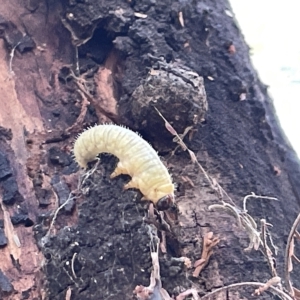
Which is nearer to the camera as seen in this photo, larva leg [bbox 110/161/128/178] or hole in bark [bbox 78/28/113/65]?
larva leg [bbox 110/161/128/178]

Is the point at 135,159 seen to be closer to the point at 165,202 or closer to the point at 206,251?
the point at 165,202

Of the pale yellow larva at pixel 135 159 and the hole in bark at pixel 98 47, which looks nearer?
the pale yellow larva at pixel 135 159

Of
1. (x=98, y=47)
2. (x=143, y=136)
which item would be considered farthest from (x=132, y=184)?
(x=98, y=47)

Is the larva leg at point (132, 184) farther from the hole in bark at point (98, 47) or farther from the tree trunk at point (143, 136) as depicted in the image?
the hole in bark at point (98, 47)

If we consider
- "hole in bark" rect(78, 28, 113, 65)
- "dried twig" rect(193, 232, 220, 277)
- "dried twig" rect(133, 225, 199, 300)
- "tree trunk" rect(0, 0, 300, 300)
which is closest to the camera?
"dried twig" rect(133, 225, 199, 300)

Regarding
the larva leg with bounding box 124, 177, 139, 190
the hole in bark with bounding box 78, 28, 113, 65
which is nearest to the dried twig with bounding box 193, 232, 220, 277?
the larva leg with bounding box 124, 177, 139, 190

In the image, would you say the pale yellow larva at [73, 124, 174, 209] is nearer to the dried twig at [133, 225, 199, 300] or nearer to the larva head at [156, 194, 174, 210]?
the larva head at [156, 194, 174, 210]

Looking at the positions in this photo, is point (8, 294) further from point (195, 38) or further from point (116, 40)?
point (195, 38)

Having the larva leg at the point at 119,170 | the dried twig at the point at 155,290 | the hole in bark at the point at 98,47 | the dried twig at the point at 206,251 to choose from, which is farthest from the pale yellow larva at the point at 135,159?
the hole in bark at the point at 98,47
